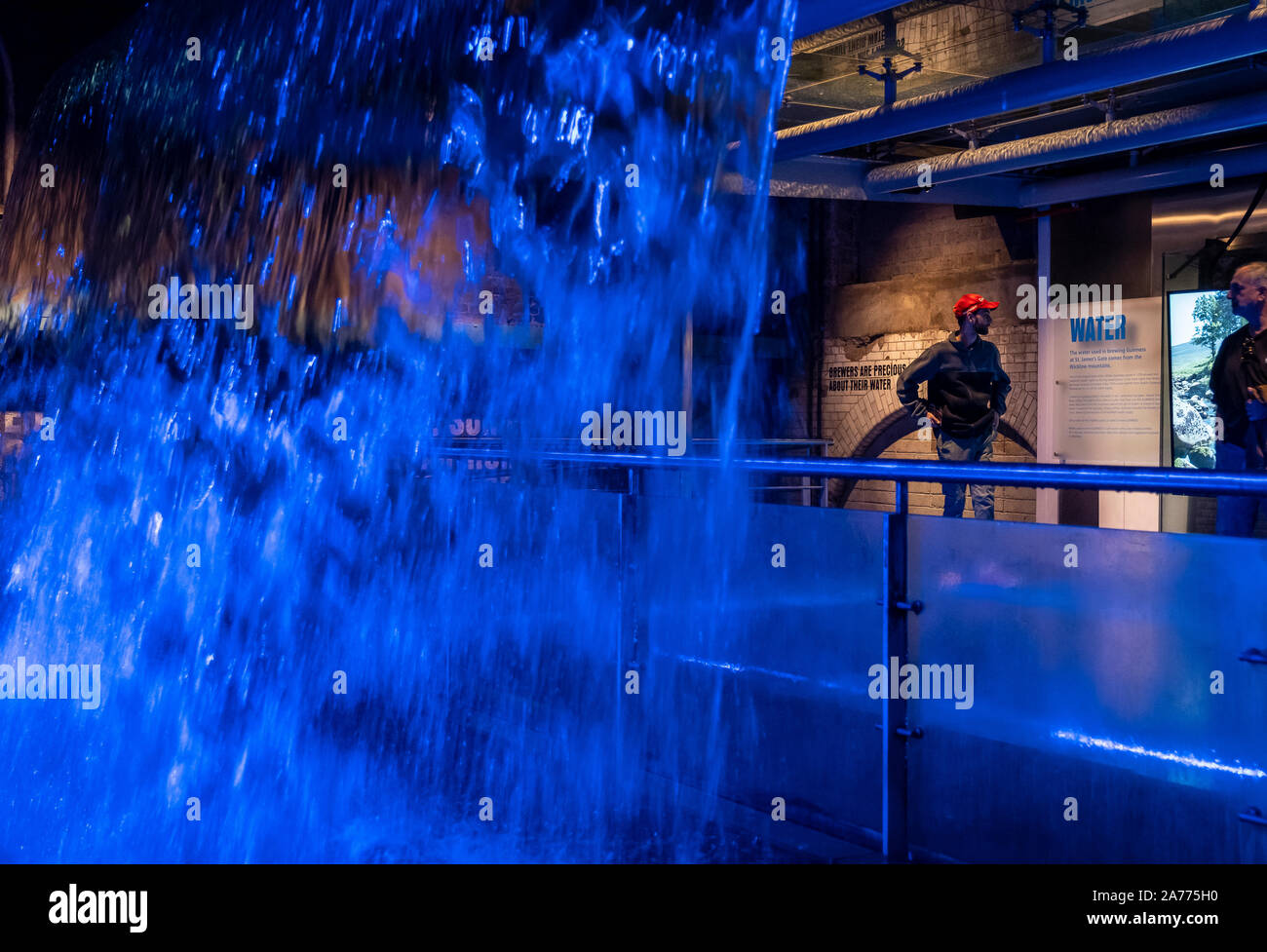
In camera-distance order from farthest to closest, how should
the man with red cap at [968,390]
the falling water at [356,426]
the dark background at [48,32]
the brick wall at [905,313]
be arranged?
the brick wall at [905,313], the man with red cap at [968,390], the dark background at [48,32], the falling water at [356,426]

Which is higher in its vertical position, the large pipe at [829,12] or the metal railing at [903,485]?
the large pipe at [829,12]

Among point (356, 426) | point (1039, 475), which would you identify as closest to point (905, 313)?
point (356, 426)

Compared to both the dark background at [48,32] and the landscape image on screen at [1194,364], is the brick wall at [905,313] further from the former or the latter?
the dark background at [48,32]

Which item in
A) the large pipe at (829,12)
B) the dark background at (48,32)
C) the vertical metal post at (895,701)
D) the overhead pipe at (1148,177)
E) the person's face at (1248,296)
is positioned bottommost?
the vertical metal post at (895,701)

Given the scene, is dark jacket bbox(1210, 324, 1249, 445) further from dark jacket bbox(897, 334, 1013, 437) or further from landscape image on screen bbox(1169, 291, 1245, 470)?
landscape image on screen bbox(1169, 291, 1245, 470)

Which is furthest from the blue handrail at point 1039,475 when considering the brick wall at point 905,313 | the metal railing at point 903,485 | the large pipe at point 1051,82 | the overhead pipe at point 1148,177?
the brick wall at point 905,313

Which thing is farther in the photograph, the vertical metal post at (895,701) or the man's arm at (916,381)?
the man's arm at (916,381)

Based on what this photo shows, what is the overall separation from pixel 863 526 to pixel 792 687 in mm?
532

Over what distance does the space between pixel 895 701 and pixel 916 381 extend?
4332mm

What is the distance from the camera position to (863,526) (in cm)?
276

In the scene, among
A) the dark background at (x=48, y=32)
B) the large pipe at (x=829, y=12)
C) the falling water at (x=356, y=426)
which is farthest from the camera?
the dark background at (x=48, y=32)

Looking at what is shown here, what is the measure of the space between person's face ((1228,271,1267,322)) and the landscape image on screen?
1.96 metres

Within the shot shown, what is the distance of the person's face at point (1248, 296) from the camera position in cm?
538

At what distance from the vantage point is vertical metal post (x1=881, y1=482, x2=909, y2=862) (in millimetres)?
2639
